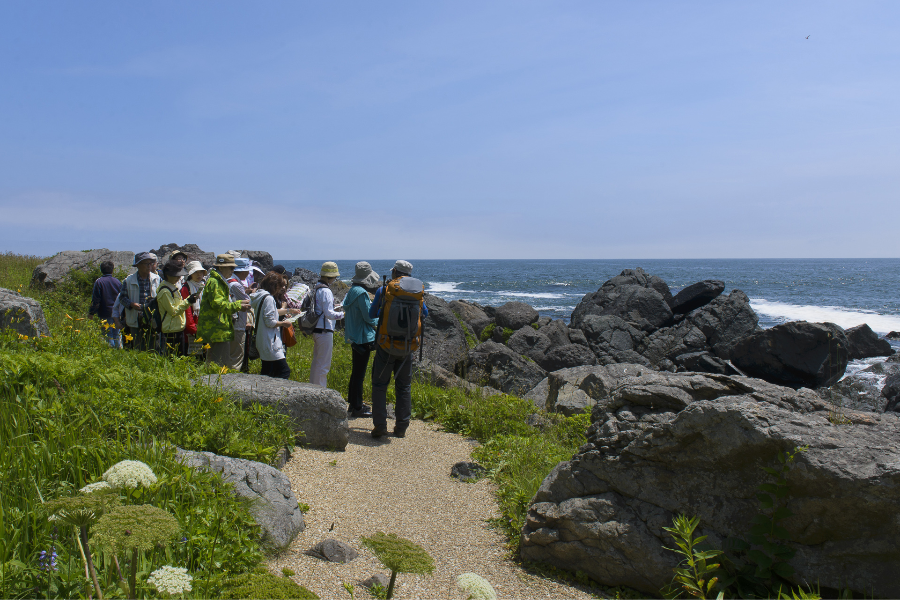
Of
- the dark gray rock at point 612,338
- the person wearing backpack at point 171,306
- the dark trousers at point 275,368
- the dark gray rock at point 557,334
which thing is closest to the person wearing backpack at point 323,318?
the dark trousers at point 275,368

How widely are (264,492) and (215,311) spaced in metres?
3.46

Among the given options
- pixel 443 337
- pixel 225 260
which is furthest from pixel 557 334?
pixel 225 260

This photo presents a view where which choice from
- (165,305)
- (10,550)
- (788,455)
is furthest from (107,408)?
(788,455)

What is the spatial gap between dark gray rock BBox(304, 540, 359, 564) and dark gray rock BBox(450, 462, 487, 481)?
6.76ft

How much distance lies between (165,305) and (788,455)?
6645mm

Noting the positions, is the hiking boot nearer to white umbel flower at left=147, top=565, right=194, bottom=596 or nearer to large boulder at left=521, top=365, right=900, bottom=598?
large boulder at left=521, top=365, right=900, bottom=598

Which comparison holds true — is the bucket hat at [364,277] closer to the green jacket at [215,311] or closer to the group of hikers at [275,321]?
the group of hikers at [275,321]

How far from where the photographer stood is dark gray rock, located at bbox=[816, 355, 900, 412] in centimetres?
1325

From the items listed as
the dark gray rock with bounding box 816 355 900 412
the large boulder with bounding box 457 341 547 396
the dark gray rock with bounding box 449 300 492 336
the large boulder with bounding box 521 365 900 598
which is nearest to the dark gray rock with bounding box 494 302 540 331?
the dark gray rock with bounding box 449 300 492 336

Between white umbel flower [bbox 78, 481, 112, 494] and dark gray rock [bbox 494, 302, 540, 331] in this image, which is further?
dark gray rock [bbox 494, 302, 540, 331]

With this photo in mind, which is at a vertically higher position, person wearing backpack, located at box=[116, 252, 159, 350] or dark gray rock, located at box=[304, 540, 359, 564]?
person wearing backpack, located at box=[116, 252, 159, 350]

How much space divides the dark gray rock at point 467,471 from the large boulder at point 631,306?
63.6 ft

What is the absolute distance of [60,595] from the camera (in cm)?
232

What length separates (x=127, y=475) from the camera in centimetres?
221
